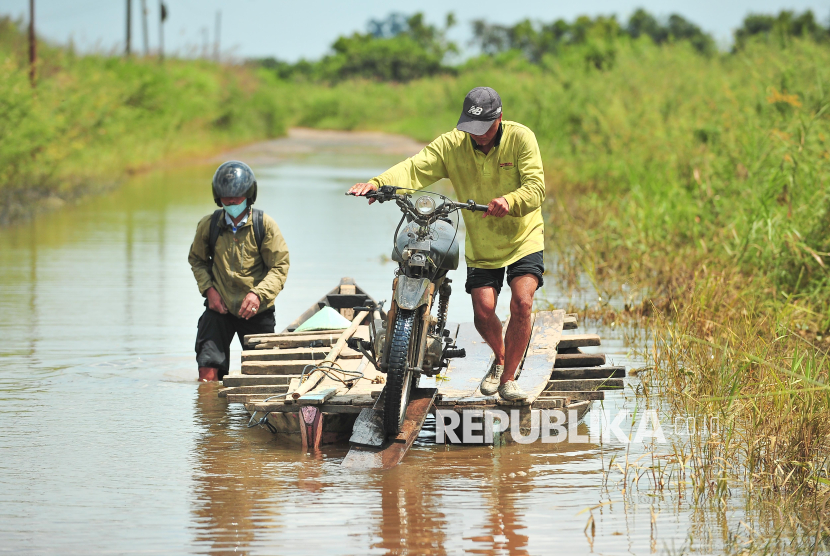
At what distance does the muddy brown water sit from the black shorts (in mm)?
899

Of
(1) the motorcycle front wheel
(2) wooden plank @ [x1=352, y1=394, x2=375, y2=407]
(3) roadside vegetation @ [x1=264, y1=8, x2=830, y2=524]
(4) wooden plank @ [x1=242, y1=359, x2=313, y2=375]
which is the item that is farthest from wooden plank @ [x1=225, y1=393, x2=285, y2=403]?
(3) roadside vegetation @ [x1=264, y1=8, x2=830, y2=524]

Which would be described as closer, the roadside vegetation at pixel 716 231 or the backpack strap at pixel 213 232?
the roadside vegetation at pixel 716 231

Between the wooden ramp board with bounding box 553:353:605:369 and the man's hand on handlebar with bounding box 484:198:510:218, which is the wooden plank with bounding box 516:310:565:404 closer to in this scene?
the wooden ramp board with bounding box 553:353:605:369

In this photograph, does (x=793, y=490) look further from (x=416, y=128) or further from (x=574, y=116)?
(x=416, y=128)

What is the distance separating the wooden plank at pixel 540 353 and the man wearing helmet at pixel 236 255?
171 centimetres

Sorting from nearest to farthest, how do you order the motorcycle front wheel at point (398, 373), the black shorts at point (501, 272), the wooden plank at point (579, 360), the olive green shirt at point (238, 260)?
the motorcycle front wheel at point (398, 373) < the black shorts at point (501, 272) < the wooden plank at point (579, 360) < the olive green shirt at point (238, 260)

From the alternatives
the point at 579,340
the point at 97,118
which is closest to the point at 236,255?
the point at 579,340

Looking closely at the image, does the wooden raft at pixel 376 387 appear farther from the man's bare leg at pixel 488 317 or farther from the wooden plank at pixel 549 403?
the man's bare leg at pixel 488 317

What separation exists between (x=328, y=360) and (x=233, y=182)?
1.48 metres

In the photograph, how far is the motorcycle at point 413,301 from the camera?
5645mm

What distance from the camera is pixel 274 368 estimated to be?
6.91 m

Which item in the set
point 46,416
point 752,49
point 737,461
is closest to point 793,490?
point 737,461

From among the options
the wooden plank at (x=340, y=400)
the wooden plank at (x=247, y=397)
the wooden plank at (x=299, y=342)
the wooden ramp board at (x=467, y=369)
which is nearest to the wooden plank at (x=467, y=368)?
the wooden ramp board at (x=467, y=369)

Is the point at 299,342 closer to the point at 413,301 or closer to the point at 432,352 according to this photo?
the point at 432,352
